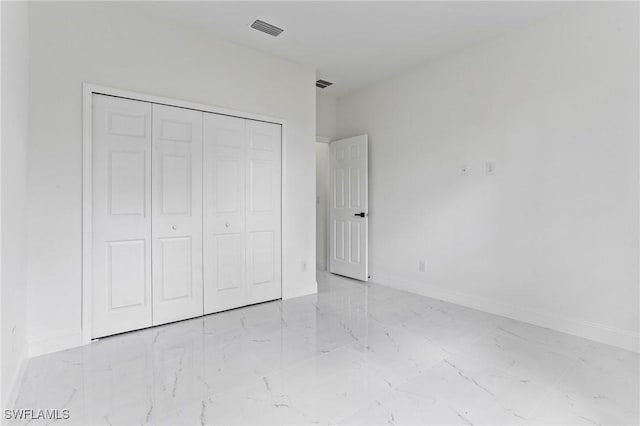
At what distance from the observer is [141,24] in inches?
110

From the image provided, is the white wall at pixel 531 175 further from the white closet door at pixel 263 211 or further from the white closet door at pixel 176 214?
the white closet door at pixel 176 214

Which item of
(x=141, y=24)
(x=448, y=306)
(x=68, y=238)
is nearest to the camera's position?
(x=68, y=238)

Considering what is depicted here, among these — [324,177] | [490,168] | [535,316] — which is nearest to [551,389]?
[535,316]

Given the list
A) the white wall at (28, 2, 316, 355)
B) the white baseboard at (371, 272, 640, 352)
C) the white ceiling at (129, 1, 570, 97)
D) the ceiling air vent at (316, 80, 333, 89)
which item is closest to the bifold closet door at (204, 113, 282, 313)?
the white wall at (28, 2, 316, 355)

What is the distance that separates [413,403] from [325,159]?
4224 millimetres

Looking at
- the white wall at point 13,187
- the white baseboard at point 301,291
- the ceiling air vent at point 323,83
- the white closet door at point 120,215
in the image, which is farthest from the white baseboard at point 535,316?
the white wall at point 13,187

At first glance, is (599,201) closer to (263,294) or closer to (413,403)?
(413,403)

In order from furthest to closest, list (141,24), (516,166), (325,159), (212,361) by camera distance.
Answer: (325,159) < (516,166) < (141,24) < (212,361)

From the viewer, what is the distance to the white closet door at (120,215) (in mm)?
2602

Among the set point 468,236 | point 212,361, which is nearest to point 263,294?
point 212,361

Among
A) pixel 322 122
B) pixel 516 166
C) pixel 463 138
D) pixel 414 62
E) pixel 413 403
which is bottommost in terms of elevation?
pixel 413 403

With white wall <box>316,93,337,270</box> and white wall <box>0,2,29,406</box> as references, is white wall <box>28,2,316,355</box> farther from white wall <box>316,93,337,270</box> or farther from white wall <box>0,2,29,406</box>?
white wall <box>316,93,337,270</box>

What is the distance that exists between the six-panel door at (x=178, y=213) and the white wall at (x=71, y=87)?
15 centimetres

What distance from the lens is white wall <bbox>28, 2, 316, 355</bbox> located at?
236cm
